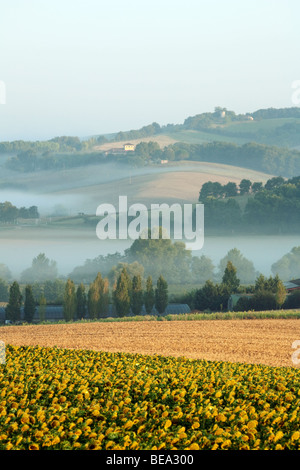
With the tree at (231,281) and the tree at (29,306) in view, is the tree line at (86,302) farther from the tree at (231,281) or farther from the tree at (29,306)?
the tree at (231,281)

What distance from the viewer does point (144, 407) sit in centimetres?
1091

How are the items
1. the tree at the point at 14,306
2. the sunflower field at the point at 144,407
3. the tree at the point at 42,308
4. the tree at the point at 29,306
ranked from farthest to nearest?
the tree at the point at 14,306
the tree at the point at 29,306
the tree at the point at 42,308
the sunflower field at the point at 144,407

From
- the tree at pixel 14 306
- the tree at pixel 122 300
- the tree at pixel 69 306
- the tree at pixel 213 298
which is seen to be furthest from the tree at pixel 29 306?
the tree at pixel 213 298

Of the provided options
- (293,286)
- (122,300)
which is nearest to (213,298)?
(122,300)

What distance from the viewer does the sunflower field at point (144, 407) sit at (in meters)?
9.23

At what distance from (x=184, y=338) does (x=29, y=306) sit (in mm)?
18143

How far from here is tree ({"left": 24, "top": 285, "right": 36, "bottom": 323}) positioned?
43375 millimetres

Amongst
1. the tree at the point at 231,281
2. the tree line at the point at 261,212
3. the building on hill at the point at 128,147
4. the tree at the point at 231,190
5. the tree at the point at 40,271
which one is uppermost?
the building on hill at the point at 128,147

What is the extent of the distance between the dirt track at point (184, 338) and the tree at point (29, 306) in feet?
29.0

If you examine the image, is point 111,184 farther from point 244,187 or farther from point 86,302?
point 86,302

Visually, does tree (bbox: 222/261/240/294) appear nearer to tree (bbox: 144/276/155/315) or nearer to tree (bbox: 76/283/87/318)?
tree (bbox: 144/276/155/315)

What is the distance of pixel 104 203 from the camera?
136m

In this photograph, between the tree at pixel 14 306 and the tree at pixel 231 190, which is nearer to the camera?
the tree at pixel 14 306
